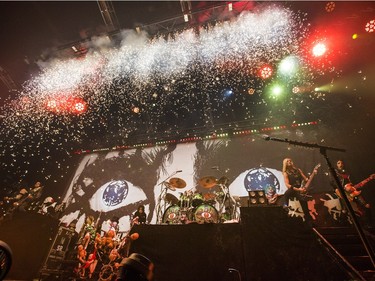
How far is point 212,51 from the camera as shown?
33.1ft

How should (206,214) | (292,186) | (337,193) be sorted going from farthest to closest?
1. (206,214)
2. (337,193)
3. (292,186)

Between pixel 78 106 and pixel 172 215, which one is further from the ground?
pixel 78 106

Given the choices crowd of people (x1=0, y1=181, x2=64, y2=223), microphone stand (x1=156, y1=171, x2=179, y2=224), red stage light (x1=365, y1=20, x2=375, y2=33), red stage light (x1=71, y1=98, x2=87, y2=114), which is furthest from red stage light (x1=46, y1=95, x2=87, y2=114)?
red stage light (x1=365, y1=20, x2=375, y2=33)

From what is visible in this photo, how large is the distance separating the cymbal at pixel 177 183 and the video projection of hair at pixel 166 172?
515 mm

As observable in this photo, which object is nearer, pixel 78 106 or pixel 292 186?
pixel 292 186

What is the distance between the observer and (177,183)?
34.9 feet

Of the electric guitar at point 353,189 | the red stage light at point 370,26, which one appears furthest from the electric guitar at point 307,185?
the red stage light at point 370,26


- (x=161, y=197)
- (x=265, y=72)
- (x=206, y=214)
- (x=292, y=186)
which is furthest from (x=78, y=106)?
(x=292, y=186)

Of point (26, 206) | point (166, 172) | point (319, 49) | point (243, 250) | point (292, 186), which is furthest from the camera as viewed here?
point (166, 172)

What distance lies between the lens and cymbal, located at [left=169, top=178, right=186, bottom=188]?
1048 centimetres

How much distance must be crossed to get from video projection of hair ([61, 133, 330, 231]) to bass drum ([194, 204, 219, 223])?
2117 millimetres

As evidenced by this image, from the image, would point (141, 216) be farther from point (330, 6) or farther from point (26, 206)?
point (330, 6)

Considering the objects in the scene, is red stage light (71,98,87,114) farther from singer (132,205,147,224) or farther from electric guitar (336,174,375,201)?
electric guitar (336,174,375,201)

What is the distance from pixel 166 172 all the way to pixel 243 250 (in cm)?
806
